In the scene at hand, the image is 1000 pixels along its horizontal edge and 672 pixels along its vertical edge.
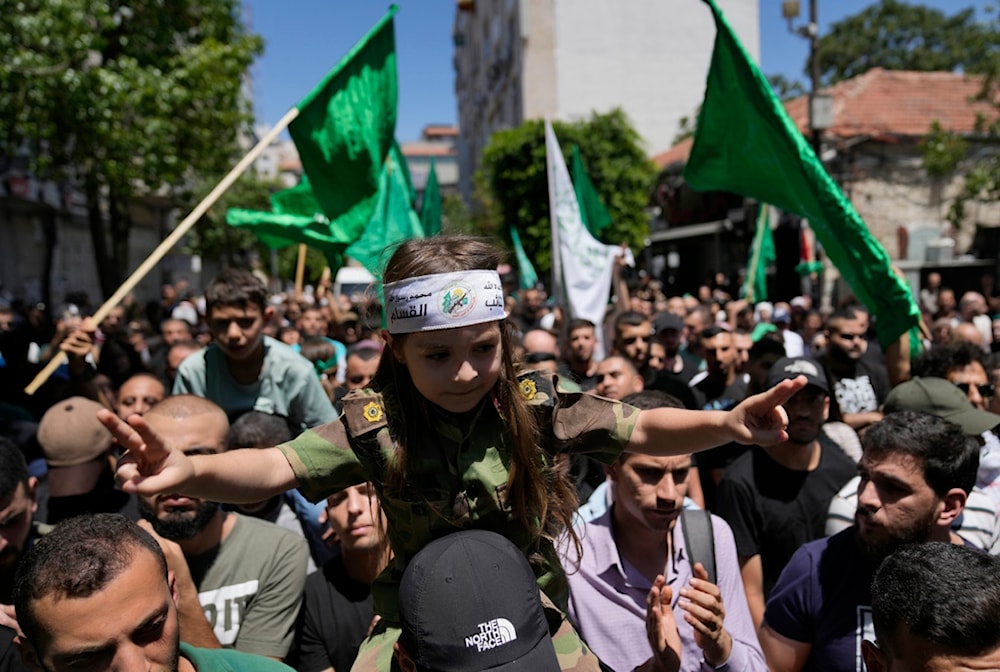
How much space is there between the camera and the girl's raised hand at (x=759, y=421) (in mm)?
2027

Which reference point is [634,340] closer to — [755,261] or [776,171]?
[776,171]

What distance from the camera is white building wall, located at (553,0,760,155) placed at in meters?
35.2

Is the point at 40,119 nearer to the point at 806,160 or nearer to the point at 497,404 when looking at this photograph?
the point at 806,160

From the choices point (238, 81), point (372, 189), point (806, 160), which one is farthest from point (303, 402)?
point (238, 81)

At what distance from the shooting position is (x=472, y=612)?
1.66 meters

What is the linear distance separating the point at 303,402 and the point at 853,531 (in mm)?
2704

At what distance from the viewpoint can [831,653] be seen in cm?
255

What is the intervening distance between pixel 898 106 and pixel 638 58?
53.0 feet

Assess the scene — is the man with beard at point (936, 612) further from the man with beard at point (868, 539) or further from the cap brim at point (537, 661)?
the cap brim at point (537, 661)

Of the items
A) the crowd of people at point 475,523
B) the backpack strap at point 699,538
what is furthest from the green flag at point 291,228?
the backpack strap at point 699,538

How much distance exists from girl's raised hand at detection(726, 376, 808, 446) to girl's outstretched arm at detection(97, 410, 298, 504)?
1.15 m

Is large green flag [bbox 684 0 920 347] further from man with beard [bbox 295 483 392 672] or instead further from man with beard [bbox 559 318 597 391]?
man with beard [bbox 295 483 392 672]

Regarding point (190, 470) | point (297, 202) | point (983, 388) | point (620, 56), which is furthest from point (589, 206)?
point (620, 56)

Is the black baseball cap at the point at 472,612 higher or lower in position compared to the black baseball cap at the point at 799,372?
lower
